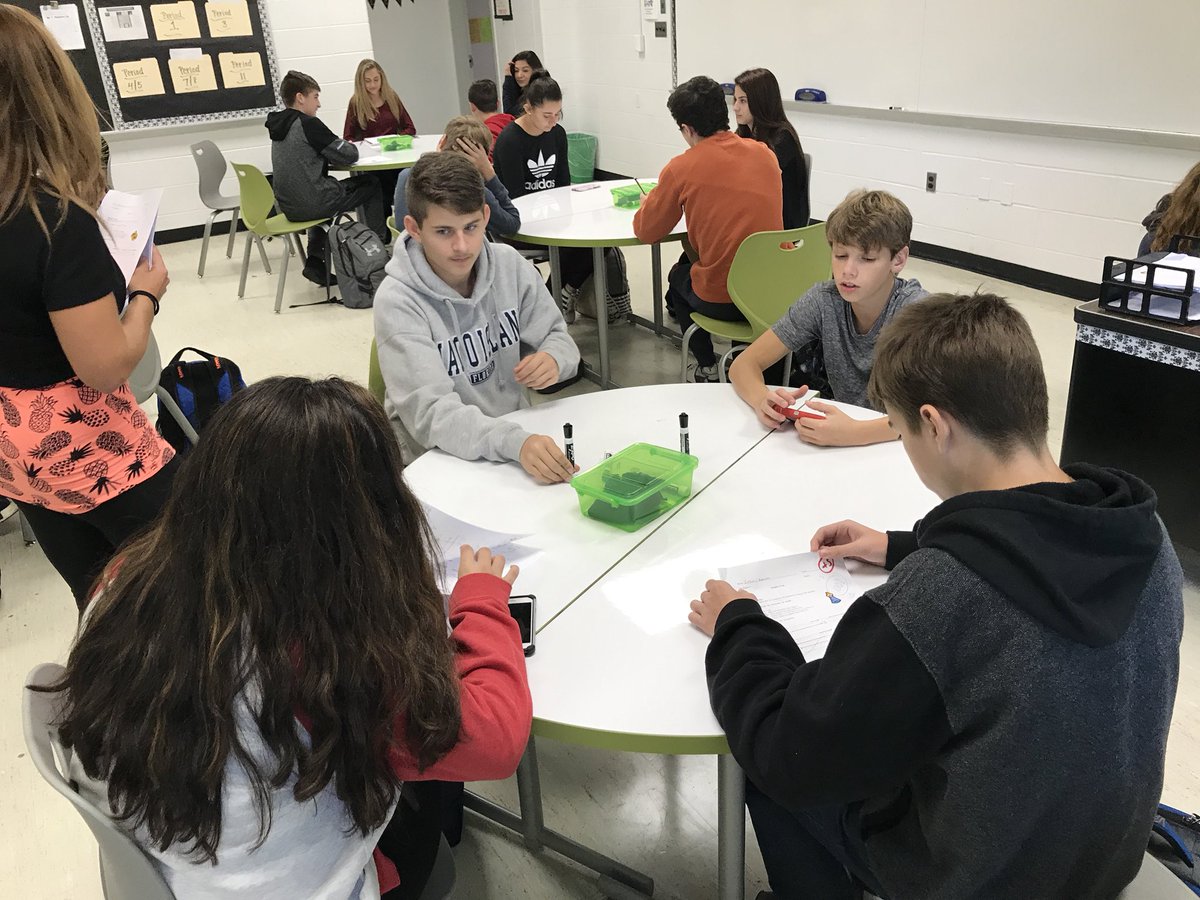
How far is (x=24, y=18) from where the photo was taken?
4.90ft

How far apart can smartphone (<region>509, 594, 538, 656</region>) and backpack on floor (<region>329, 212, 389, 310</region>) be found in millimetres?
4008

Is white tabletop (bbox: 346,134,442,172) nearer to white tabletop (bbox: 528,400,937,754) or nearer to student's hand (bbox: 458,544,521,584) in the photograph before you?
white tabletop (bbox: 528,400,937,754)

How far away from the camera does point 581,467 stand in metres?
1.72

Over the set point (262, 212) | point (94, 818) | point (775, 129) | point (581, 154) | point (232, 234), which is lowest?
point (232, 234)

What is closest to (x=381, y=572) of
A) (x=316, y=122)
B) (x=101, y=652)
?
(x=101, y=652)

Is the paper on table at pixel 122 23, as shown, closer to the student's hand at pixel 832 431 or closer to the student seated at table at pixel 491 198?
the student seated at table at pixel 491 198

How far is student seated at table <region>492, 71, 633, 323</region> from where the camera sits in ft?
14.5

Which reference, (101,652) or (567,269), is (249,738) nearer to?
(101,652)

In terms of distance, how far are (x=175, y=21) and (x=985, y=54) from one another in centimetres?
540

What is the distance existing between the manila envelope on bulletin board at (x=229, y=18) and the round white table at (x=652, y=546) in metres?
6.12

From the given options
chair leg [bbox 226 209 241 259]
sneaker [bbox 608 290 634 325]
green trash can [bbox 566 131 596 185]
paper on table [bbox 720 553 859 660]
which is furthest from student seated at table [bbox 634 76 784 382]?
green trash can [bbox 566 131 596 185]

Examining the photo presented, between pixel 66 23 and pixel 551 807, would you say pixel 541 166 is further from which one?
pixel 66 23

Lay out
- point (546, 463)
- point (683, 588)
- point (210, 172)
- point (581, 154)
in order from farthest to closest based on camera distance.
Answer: point (581, 154)
point (210, 172)
point (546, 463)
point (683, 588)

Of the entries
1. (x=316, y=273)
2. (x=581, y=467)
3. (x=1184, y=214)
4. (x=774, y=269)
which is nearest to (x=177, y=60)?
(x=316, y=273)
